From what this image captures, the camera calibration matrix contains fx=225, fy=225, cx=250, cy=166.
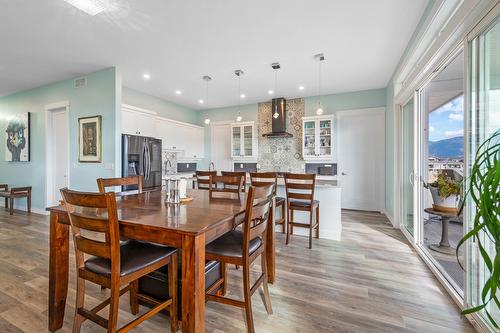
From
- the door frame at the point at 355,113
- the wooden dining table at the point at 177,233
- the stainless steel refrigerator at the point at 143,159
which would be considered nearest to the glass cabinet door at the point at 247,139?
the door frame at the point at 355,113

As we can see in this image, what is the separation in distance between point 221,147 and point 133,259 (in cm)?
533

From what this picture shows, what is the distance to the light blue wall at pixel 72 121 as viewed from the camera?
378 cm

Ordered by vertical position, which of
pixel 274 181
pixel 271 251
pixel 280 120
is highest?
pixel 280 120

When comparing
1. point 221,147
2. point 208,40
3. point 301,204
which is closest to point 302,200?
point 301,204

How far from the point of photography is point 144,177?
4.18 m

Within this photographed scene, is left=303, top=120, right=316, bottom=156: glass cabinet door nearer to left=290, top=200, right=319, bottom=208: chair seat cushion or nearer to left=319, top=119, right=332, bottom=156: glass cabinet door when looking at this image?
left=319, top=119, right=332, bottom=156: glass cabinet door

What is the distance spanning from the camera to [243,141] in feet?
19.9

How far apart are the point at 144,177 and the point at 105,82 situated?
5.72ft

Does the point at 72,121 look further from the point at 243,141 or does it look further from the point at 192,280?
the point at 192,280

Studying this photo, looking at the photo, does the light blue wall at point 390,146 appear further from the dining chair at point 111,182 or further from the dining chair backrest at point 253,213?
the dining chair at point 111,182

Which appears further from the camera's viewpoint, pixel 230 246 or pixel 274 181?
pixel 274 181

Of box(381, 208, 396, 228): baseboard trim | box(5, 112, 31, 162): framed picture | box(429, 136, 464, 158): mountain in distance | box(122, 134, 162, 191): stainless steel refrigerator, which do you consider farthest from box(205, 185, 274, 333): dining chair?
box(5, 112, 31, 162): framed picture

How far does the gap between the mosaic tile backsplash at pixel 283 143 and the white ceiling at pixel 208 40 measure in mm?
1219

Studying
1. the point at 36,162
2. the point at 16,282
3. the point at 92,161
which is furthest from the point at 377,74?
the point at 36,162
